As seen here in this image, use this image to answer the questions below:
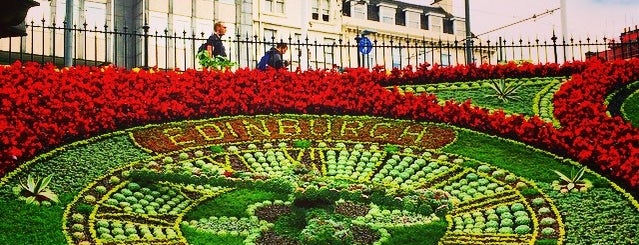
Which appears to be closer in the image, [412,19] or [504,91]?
[504,91]

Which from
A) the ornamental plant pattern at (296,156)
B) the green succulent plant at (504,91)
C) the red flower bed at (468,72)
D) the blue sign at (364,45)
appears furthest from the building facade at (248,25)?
the ornamental plant pattern at (296,156)

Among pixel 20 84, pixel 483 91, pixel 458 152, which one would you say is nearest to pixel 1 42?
pixel 20 84

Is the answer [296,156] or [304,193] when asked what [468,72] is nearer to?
[296,156]

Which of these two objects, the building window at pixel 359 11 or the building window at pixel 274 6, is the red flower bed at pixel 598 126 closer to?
the building window at pixel 274 6

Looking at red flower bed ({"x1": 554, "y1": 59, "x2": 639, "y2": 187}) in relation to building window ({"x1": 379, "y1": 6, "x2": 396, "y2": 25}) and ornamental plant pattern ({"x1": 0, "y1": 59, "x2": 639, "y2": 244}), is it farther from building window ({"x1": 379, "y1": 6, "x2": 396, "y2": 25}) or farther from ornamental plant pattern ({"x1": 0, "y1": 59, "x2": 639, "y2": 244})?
building window ({"x1": 379, "y1": 6, "x2": 396, "y2": 25})

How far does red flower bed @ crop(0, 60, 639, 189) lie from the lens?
9078 millimetres

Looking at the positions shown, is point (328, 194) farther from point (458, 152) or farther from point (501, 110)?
point (501, 110)

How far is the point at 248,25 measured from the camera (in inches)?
1330

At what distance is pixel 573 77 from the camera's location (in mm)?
13172

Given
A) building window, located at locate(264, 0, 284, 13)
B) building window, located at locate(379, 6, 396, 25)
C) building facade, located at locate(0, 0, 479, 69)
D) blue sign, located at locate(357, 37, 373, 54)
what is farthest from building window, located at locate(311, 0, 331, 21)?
blue sign, located at locate(357, 37, 373, 54)

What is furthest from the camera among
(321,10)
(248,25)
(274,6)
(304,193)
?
(321,10)

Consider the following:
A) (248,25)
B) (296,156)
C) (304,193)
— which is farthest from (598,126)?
(248,25)

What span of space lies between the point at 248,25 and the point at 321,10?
7703mm

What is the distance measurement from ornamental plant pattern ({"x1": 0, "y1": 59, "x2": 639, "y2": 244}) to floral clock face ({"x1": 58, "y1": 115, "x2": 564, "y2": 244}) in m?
0.02
